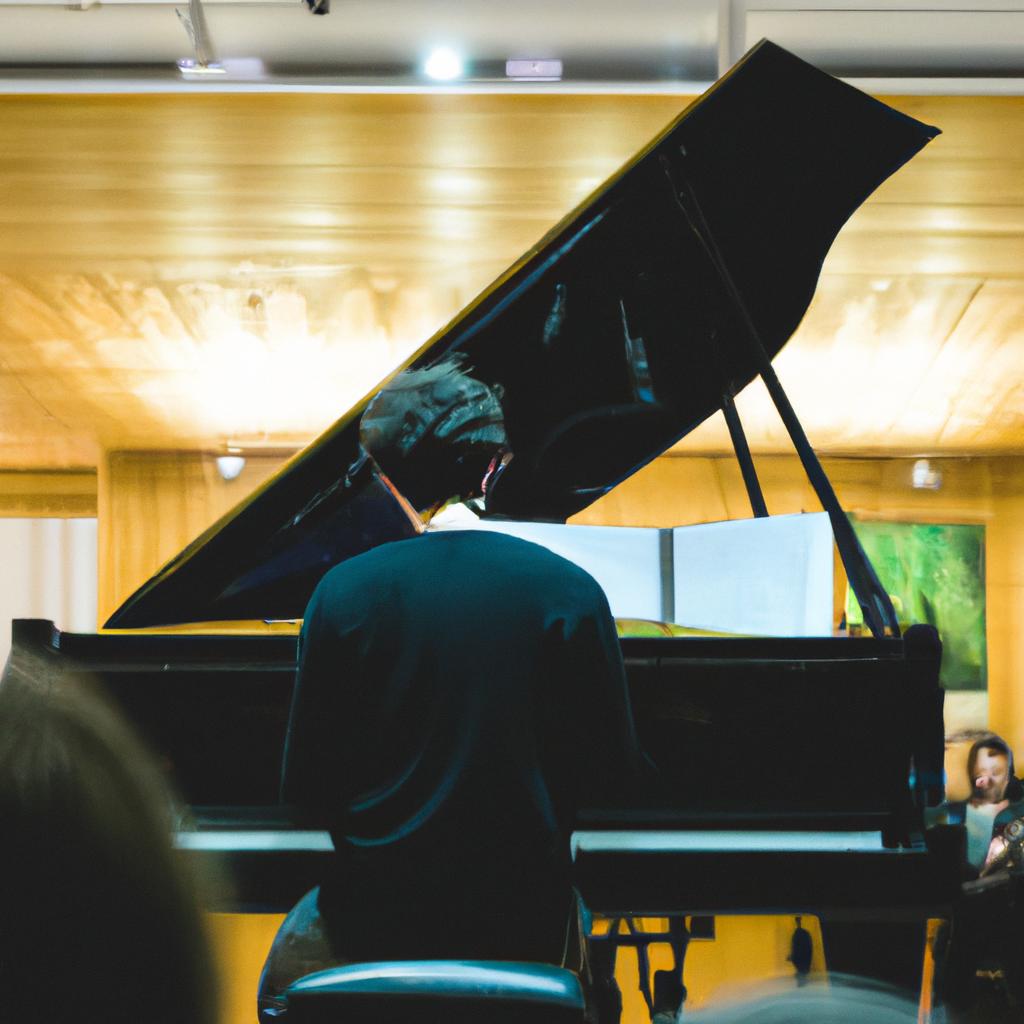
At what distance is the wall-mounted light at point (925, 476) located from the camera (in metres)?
3.67

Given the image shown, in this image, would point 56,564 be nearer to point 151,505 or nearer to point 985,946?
point 151,505

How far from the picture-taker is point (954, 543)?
3693mm

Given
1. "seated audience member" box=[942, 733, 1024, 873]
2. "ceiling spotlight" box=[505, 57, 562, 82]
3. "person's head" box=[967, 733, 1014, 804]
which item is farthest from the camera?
"ceiling spotlight" box=[505, 57, 562, 82]

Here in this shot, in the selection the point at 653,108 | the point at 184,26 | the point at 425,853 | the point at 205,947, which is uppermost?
the point at 184,26

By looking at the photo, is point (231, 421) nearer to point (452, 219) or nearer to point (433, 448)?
point (452, 219)

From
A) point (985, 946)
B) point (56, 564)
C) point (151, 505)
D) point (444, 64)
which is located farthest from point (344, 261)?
point (985, 946)

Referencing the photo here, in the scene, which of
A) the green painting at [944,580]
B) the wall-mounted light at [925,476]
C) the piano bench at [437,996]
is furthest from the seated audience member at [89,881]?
the wall-mounted light at [925,476]

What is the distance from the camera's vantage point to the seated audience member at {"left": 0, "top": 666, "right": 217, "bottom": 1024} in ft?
4.88

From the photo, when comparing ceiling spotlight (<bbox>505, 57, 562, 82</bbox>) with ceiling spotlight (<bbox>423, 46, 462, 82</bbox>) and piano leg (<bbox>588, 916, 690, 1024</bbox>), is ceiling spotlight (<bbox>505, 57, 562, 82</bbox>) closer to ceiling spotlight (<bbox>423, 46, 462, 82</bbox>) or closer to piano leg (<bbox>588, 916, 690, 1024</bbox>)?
ceiling spotlight (<bbox>423, 46, 462, 82</bbox>)

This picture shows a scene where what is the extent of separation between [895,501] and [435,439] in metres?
3.13

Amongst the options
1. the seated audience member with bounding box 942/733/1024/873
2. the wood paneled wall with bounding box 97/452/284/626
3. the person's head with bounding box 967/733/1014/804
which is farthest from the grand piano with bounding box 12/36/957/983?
the wood paneled wall with bounding box 97/452/284/626

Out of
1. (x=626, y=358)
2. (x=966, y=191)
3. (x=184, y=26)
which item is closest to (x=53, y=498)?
(x=184, y=26)

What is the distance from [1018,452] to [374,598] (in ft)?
11.8

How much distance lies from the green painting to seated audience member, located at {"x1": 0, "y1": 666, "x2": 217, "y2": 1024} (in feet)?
9.54
